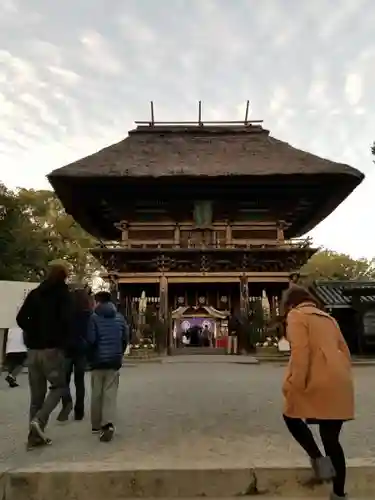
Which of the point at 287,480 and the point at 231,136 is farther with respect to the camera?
the point at 231,136

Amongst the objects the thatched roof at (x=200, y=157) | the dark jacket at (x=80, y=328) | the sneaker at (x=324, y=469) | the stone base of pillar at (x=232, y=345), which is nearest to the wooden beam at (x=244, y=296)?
the stone base of pillar at (x=232, y=345)

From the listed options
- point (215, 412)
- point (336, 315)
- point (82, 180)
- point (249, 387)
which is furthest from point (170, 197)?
point (215, 412)

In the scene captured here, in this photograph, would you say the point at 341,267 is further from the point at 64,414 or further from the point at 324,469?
the point at 324,469

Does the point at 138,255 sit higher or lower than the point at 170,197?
lower

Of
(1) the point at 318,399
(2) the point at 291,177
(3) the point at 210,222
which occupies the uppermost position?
(2) the point at 291,177

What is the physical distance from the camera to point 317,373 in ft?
11.8

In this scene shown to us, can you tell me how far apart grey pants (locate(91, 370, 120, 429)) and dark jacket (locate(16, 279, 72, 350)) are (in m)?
0.57

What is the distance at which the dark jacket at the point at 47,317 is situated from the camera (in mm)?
4992

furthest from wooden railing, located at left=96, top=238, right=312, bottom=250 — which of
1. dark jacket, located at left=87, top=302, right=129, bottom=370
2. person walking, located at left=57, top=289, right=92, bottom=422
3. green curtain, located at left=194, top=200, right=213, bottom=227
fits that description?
dark jacket, located at left=87, top=302, right=129, bottom=370

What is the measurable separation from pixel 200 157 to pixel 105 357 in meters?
17.4

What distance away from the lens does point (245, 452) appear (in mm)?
4672

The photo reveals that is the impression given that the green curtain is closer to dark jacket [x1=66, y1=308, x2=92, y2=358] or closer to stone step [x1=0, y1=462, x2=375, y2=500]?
dark jacket [x1=66, y1=308, x2=92, y2=358]

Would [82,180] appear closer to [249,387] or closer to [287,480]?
[249,387]

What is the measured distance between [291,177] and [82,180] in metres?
7.55
